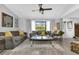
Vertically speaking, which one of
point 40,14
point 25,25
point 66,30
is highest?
point 40,14

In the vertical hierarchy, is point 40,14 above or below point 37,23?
above

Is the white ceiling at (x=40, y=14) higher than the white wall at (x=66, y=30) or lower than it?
higher

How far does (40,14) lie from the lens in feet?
10.3

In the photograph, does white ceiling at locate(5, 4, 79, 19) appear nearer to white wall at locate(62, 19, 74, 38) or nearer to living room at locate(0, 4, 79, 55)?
living room at locate(0, 4, 79, 55)

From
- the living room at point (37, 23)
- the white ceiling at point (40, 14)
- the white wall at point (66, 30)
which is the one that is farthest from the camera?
the white wall at point (66, 30)

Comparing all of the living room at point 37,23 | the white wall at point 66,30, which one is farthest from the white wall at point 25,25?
the white wall at point 66,30

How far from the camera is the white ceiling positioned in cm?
272

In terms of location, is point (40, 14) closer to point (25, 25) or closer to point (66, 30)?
point (25, 25)

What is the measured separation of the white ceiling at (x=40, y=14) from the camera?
2.72 m

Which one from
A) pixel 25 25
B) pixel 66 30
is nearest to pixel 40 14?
pixel 25 25

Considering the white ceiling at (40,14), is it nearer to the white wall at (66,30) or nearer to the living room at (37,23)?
the living room at (37,23)

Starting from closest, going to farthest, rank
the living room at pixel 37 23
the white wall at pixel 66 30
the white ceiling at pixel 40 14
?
the white ceiling at pixel 40 14 < the living room at pixel 37 23 < the white wall at pixel 66 30

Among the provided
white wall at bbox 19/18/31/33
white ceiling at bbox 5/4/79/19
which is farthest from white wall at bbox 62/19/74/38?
white wall at bbox 19/18/31/33

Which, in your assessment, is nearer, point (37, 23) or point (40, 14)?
point (37, 23)
